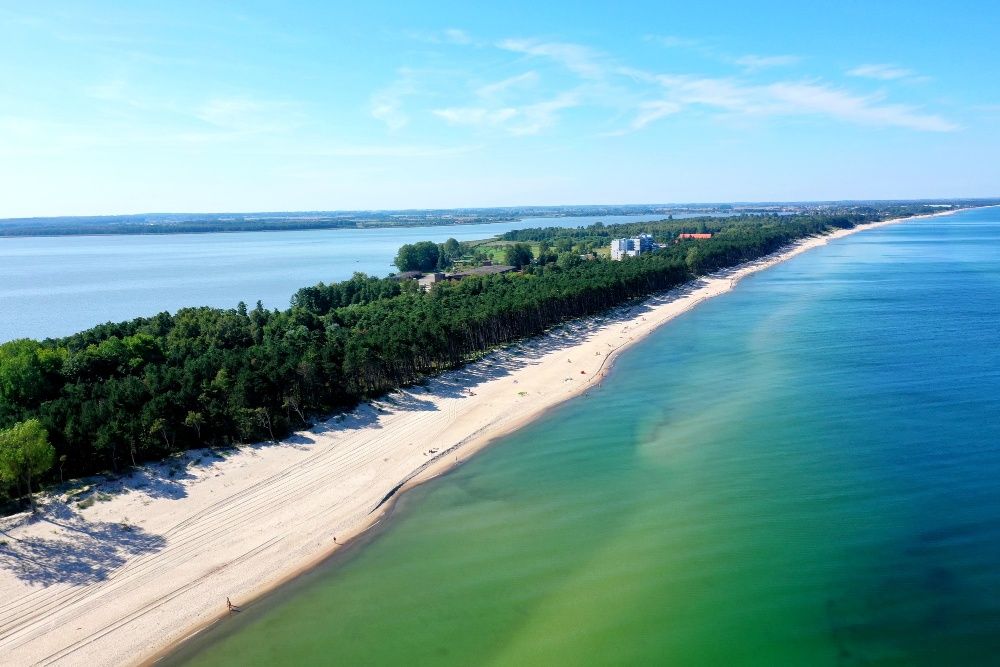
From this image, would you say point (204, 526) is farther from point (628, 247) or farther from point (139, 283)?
point (628, 247)

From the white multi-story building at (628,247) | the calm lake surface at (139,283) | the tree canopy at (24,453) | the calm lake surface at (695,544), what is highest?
the white multi-story building at (628,247)

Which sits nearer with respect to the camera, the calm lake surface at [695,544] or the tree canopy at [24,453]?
the calm lake surface at [695,544]

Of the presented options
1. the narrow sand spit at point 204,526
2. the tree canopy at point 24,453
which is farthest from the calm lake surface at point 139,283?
the tree canopy at point 24,453

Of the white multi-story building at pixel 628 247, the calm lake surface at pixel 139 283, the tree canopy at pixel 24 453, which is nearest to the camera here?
the tree canopy at pixel 24 453

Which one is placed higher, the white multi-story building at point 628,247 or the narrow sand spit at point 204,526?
the white multi-story building at point 628,247

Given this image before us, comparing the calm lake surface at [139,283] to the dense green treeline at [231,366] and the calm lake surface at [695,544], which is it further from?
the calm lake surface at [695,544]

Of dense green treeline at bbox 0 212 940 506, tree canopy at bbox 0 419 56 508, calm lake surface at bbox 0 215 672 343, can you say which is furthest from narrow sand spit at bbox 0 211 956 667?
calm lake surface at bbox 0 215 672 343
